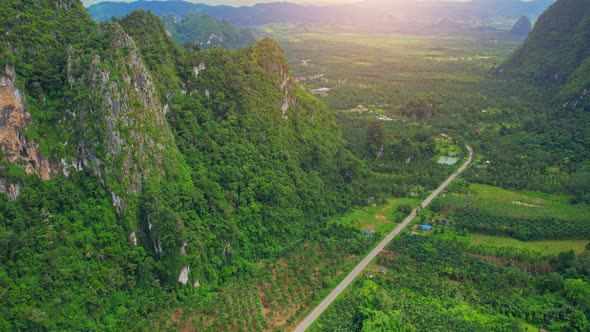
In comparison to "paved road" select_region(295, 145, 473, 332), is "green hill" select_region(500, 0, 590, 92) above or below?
above

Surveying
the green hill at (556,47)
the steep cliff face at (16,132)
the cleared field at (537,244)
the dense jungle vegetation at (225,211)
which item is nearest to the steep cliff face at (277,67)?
the dense jungle vegetation at (225,211)

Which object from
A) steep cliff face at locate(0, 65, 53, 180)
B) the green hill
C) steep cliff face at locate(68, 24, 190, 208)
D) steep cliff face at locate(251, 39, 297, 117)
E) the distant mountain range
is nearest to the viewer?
steep cliff face at locate(0, 65, 53, 180)

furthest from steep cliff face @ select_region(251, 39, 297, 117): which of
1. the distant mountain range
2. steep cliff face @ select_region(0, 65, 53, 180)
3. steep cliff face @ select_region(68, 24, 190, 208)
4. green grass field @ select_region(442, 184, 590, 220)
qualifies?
the distant mountain range

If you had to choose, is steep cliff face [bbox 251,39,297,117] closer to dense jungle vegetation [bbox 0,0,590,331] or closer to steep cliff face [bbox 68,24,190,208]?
dense jungle vegetation [bbox 0,0,590,331]

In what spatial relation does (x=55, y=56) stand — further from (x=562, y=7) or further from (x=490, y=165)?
(x=562, y=7)

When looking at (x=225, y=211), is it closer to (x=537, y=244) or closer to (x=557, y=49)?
(x=537, y=244)

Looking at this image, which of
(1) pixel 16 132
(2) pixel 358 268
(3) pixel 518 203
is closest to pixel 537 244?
(3) pixel 518 203

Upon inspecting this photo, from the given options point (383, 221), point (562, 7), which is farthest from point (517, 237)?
point (562, 7)
